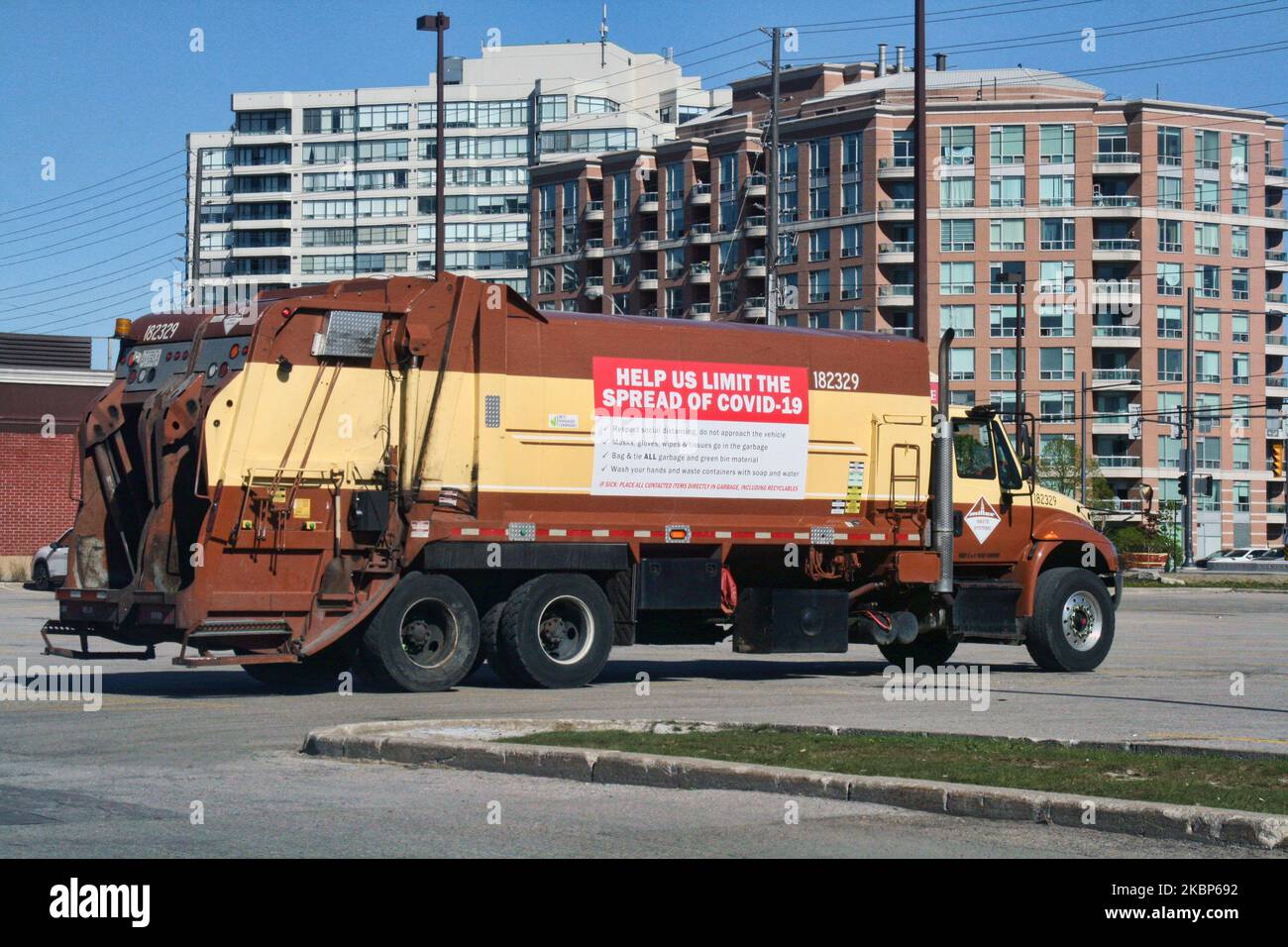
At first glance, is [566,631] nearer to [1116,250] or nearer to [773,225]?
[773,225]

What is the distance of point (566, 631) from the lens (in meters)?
18.0

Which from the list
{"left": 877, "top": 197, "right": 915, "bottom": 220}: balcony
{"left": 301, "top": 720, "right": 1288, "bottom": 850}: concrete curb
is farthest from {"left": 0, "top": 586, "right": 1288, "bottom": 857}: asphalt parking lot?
{"left": 877, "top": 197, "right": 915, "bottom": 220}: balcony

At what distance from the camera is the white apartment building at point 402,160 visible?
136000 millimetres

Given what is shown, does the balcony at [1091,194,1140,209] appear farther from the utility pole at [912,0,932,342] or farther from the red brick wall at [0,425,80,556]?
the utility pole at [912,0,932,342]

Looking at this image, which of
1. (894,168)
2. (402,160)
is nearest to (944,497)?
(894,168)

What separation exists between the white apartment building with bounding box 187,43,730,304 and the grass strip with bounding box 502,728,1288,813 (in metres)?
121

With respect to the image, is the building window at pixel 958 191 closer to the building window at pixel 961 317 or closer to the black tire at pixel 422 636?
the building window at pixel 961 317

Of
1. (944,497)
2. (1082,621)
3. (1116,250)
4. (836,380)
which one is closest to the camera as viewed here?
(836,380)

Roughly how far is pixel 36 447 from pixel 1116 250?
71591 millimetres

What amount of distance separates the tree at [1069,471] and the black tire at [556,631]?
84.4 meters

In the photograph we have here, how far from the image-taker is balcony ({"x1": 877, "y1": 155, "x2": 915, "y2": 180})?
101562mm

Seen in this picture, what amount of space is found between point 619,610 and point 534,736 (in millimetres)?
6014
